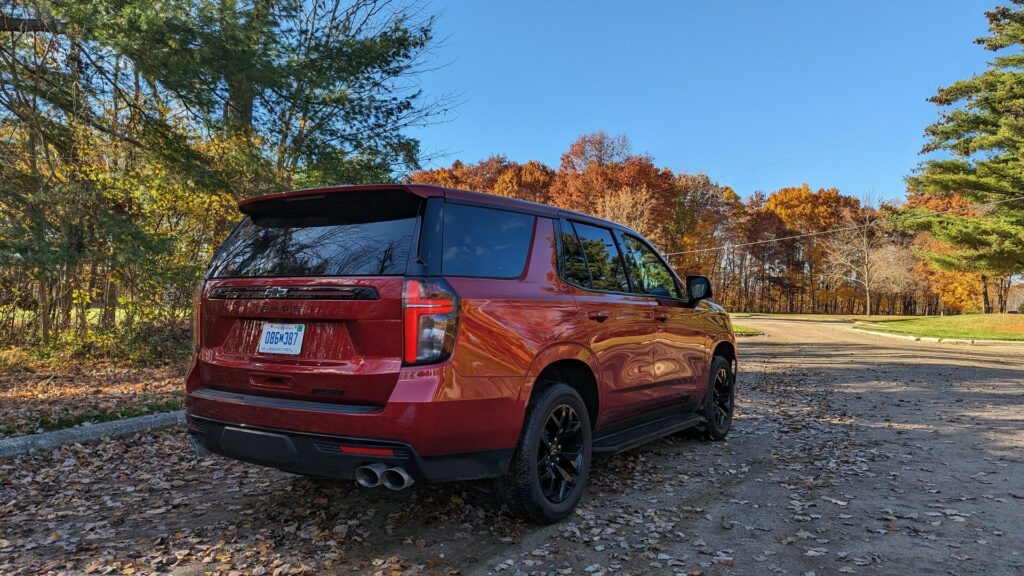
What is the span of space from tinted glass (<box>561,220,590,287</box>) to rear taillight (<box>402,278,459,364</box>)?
1194 mm

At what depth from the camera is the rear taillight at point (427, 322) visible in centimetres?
290

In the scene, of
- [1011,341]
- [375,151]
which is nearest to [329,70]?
[375,151]

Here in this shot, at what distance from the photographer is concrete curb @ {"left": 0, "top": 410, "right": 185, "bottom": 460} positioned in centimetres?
489

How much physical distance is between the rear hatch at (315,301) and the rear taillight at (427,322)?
5 cm

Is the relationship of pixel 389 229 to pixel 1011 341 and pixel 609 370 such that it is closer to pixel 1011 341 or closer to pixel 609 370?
pixel 609 370

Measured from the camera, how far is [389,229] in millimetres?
3148

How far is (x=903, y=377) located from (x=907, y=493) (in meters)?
7.91

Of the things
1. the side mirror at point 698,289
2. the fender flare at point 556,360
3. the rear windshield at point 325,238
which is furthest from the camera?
the side mirror at point 698,289

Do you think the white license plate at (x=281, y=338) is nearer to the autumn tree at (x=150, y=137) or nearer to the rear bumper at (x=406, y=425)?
the rear bumper at (x=406, y=425)

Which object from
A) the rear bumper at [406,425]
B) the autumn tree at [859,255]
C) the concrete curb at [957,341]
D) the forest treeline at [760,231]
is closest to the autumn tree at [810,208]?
the forest treeline at [760,231]

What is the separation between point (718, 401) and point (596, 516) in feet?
8.90

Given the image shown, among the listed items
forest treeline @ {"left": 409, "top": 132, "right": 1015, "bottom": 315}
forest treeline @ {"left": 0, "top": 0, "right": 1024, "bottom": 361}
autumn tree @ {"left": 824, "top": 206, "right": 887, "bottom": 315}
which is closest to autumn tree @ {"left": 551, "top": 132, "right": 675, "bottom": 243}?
forest treeline @ {"left": 409, "top": 132, "right": 1015, "bottom": 315}

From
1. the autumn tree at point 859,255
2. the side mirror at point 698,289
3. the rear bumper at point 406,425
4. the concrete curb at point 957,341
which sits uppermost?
the autumn tree at point 859,255

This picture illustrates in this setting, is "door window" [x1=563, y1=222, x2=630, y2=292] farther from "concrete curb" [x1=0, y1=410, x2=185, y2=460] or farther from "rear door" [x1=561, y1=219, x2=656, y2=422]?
"concrete curb" [x1=0, y1=410, x2=185, y2=460]
